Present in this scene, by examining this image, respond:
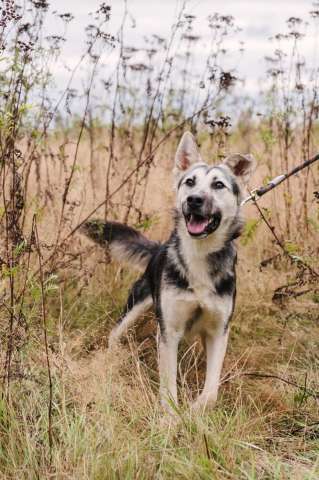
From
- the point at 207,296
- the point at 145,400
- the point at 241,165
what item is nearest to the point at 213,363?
the point at 207,296

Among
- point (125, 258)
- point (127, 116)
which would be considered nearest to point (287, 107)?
point (127, 116)

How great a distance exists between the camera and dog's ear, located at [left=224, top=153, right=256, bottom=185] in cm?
514

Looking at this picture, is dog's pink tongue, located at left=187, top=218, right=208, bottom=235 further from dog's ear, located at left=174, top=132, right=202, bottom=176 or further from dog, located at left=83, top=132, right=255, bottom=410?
dog's ear, located at left=174, top=132, right=202, bottom=176

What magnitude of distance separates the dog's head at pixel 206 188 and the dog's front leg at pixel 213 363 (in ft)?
2.37

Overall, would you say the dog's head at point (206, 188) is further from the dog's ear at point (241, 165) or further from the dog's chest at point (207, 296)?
the dog's chest at point (207, 296)

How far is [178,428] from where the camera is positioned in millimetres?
3812

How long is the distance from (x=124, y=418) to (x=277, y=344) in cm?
190

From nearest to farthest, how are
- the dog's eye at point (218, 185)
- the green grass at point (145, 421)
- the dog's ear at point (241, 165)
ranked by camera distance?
the green grass at point (145, 421) < the dog's eye at point (218, 185) < the dog's ear at point (241, 165)

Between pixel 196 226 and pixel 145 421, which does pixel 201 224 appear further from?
pixel 145 421

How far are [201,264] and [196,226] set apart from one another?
29cm

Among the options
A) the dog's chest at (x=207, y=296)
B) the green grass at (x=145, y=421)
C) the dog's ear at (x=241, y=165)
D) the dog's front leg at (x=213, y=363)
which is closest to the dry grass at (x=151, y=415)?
the green grass at (x=145, y=421)

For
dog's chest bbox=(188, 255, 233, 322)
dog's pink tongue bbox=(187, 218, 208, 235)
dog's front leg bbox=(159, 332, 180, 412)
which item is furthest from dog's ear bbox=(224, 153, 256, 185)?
dog's front leg bbox=(159, 332, 180, 412)

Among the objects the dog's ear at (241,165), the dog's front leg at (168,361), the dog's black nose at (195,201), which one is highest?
the dog's ear at (241,165)

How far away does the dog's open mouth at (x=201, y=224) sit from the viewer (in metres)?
4.86
